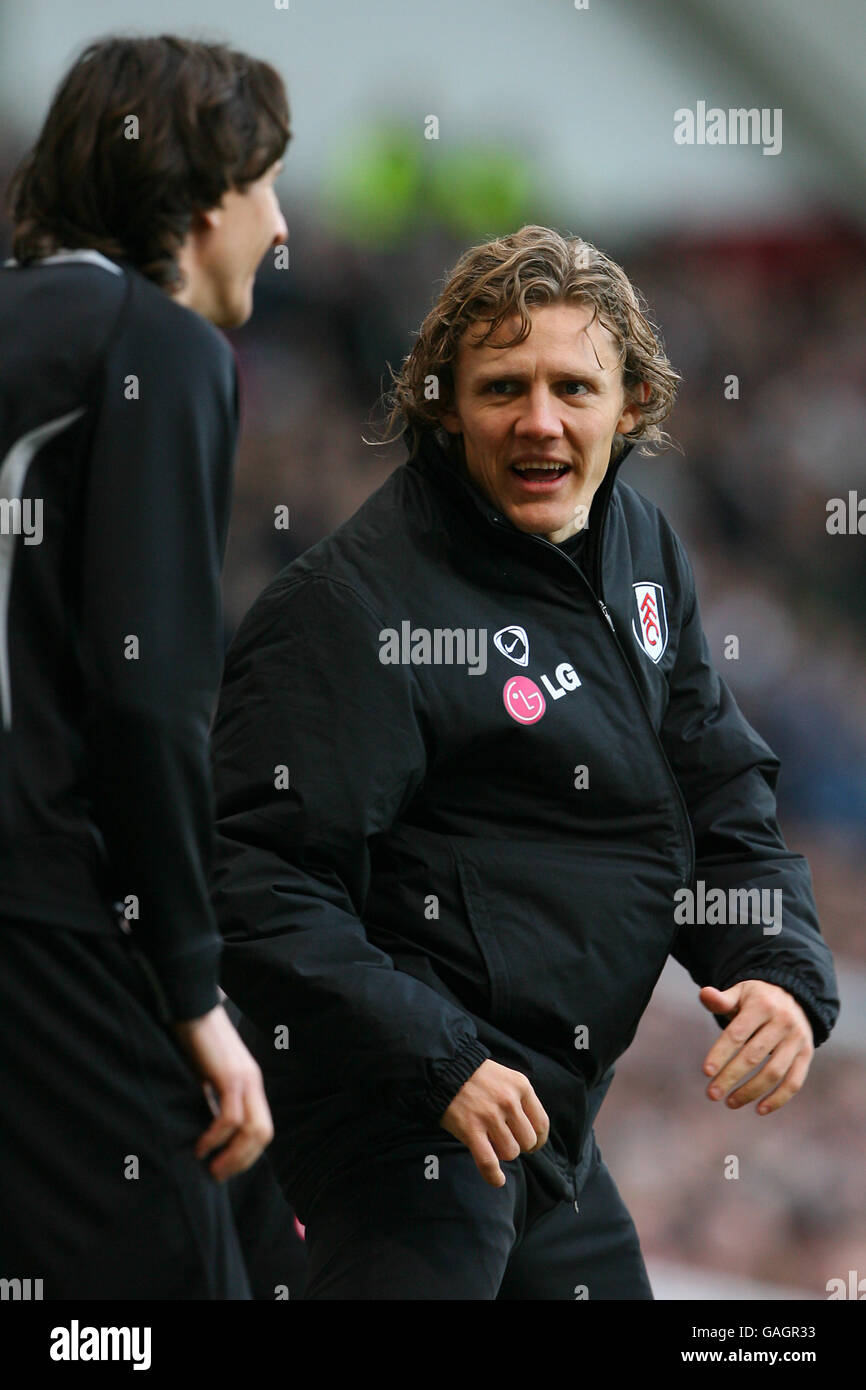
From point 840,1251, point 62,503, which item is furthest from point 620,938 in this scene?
point 840,1251

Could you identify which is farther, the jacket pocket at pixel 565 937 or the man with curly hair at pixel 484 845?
the jacket pocket at pixel 565 937

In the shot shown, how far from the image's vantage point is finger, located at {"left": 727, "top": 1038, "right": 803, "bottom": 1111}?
6.86ft

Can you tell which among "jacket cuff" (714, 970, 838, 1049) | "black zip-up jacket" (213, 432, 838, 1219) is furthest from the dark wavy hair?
"jacket cuff" (714, 970, 838, 1049)

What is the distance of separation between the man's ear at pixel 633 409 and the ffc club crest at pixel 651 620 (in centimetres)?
21

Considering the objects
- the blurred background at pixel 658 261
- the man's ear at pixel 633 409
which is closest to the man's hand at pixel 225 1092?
the man's ear at pixel 633 409

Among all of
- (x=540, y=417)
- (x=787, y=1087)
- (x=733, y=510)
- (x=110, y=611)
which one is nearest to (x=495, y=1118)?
(x=787, y=1087)

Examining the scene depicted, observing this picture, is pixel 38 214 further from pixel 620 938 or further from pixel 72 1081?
pixel 620 938

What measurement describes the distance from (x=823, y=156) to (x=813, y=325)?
1.30 metres

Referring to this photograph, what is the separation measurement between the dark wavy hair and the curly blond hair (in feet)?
2.12

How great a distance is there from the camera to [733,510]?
9.24 metres

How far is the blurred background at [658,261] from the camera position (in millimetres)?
7793

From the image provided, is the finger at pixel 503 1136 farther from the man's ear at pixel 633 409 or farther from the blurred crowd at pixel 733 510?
the blurred crowd at pixel 733 510

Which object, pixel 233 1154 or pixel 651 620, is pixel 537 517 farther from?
pixel 233 1154

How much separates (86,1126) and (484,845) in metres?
0.71
